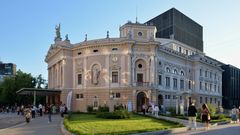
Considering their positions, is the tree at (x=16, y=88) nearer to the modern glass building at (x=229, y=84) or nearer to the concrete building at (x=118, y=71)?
the concrete building at (x=118, y=71)

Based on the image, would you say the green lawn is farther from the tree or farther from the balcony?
the tree

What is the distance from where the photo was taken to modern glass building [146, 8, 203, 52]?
79.6 meters

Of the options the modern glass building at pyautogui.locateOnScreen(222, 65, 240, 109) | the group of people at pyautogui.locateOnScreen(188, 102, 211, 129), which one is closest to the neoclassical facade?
the group of people at pyautogui.locateOnScreen(188, 102, 211, 129)

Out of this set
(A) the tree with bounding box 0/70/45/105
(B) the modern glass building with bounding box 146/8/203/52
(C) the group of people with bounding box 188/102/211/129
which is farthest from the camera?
(A) the tree with bounding box 0/70/45/105

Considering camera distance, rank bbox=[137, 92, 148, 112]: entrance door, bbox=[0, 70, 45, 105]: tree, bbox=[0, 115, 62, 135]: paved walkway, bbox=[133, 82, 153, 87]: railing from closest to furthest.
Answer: bbox=[0, 115, 62, 135]: paved walkway < bbox=[133, 82, 153, 87]: railing < bbox=[137, 92, 148, 112]: entrance door < bbox=[0, 70, 45, 105]: tree

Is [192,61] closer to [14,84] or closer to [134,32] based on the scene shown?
[134,32]

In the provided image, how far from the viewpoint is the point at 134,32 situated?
6047 cm

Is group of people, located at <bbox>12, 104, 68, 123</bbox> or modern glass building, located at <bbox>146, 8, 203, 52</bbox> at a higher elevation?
modern glass building, located at <bbox>146, 8, 203, 52</bbox>

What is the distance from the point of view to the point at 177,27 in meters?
81.3

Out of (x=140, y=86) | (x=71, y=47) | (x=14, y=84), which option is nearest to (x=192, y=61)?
(x=140, y=86)

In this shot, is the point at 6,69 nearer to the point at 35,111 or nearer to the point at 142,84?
the point at 142,84

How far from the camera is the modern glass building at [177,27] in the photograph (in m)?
79.6

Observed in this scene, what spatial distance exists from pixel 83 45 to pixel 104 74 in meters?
6.30

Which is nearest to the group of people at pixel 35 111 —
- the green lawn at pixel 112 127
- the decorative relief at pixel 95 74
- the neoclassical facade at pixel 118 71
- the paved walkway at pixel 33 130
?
the paved walkway at pixel 33 130
